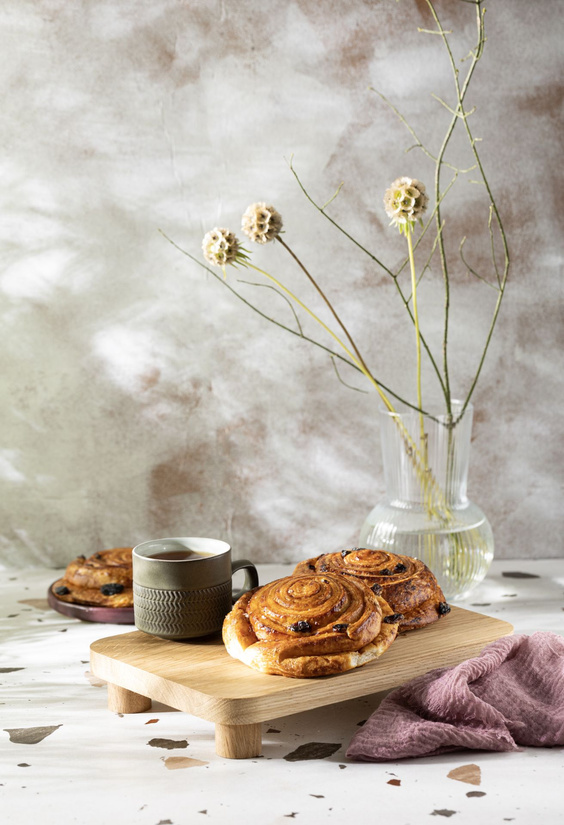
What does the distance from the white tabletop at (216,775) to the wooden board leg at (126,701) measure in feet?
0.03

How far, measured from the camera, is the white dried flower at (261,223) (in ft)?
4.67

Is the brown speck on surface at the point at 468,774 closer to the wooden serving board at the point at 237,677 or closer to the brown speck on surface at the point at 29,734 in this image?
the wooden serving board at the point at 237,677

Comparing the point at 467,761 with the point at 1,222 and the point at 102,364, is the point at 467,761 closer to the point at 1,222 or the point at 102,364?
the point at 102,364

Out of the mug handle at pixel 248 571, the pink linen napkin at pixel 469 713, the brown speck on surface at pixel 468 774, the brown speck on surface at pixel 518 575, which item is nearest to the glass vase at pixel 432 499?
the brown speck on surface at pixel 518 575

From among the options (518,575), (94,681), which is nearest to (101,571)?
(94,681)

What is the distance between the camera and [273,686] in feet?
3.29

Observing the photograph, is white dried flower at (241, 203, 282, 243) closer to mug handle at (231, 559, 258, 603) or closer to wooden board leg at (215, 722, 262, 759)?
mug handle at (231, 559, 258, 603)

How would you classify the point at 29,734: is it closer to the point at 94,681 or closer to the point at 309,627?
the point at 94,681

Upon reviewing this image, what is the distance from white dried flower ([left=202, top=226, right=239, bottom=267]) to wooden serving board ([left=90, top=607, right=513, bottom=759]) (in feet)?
1.81

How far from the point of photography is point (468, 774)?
0.98 meters

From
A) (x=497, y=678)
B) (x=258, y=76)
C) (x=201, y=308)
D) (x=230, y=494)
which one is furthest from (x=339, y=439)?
(x=497, y=678)

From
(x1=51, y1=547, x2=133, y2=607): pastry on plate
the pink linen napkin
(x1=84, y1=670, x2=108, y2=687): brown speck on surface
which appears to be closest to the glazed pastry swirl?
(x1=51, y1=547, x2=133, y2=607): pastry on plate

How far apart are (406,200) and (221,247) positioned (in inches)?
10.7

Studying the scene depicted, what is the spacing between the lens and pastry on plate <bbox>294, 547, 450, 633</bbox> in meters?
1.19
